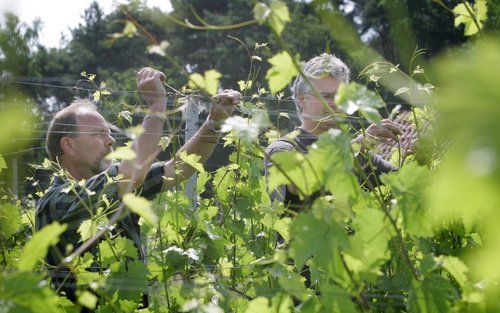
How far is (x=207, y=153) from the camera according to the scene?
268 cm

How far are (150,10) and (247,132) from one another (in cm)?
32

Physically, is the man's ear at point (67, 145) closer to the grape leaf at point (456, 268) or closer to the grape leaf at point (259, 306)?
the grape leaf at point (259, 306)

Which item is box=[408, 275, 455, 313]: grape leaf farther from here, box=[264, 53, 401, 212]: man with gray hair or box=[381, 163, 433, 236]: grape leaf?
box=[264, 53, 401, 212]: man with gray hair

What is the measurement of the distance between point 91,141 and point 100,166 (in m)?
0.10

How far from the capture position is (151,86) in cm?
224

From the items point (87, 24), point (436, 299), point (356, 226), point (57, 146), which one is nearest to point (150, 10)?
point (356, 226)

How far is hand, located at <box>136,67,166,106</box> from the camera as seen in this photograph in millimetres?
2197

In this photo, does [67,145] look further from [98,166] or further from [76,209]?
[76,209]

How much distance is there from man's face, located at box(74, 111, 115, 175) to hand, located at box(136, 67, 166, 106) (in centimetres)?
61

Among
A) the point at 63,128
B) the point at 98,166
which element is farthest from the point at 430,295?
the point at 63,128

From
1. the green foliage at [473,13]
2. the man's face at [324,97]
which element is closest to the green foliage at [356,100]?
the green foliage at [473,13]

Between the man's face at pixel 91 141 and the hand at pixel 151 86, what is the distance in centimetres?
61

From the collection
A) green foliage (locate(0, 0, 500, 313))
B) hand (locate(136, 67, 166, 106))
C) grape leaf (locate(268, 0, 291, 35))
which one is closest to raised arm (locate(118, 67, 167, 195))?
hand (locate(136, 67, 166, 106))

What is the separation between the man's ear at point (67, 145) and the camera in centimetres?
287
